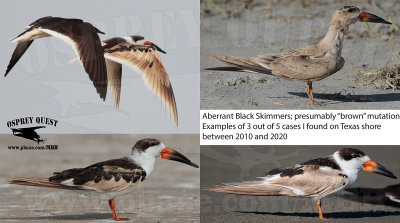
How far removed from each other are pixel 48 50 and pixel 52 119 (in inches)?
23.5

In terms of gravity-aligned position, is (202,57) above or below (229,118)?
above

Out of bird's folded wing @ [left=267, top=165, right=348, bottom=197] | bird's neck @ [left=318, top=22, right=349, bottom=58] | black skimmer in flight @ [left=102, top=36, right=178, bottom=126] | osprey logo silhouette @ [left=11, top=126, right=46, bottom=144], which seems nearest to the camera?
bird's folded wing @ [left=267, top=165, right=348, bottom=197]

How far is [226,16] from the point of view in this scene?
6812mm

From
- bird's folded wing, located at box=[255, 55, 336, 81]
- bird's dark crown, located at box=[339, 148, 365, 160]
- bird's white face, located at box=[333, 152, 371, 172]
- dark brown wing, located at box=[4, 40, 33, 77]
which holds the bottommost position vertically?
bird's white face, located at box=[333, 152, 371, 172]

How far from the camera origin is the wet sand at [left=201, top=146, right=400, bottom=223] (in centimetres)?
475

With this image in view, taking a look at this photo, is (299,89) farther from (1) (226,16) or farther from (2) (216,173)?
(1) (226,16)

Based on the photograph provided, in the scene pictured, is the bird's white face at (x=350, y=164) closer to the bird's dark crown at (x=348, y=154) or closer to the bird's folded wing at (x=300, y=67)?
the bird's dark crown at (x=348, y=154)

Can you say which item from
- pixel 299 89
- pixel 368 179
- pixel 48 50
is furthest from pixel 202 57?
pixel 368 179

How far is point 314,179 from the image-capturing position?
460 cm

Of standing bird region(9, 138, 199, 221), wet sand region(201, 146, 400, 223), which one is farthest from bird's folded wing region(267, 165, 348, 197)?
standing bird region(9, 138, 199, 221)

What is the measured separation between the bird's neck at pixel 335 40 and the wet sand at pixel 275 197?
85cm

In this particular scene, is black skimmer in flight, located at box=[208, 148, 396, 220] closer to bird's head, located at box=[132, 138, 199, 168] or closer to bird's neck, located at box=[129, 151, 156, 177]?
bird's head, located at box=[132, 138, 199, 168]

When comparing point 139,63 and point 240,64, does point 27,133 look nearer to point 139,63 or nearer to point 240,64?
point 139,63

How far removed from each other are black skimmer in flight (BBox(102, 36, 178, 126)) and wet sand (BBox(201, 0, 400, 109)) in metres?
0.41
